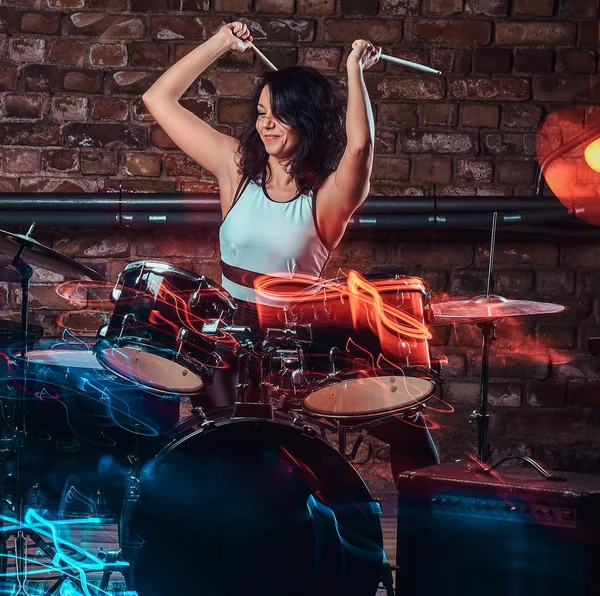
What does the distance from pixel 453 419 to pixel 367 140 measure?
2.21 meters

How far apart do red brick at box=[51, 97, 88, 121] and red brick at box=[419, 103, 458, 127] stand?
5.82 ft

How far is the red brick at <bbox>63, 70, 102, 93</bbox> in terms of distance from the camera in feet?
14.5

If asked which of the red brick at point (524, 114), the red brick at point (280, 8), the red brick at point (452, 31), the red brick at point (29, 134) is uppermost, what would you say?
the red brick at point (280, 8)

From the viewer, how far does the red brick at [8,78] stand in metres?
4.39

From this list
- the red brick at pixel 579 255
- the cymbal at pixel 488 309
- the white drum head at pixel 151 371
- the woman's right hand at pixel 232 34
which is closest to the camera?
the white drum head at pixel 151 371

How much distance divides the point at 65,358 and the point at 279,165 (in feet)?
3.38

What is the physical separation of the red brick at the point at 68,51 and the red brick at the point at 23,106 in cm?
23

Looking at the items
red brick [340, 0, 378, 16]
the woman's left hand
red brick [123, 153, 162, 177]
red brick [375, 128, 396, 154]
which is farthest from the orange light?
red brick [123, 153, 162, 177]

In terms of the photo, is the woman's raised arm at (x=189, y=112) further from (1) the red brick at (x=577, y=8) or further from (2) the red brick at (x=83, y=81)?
(1) the red brick at (x=577, y=8)

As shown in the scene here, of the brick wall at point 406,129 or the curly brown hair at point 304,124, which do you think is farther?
the brick wall at point 406,129

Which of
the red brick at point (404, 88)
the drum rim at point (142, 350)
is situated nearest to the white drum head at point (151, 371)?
the drum rim at point (142, 350)

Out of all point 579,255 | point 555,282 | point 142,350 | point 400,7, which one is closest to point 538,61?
point 400,7

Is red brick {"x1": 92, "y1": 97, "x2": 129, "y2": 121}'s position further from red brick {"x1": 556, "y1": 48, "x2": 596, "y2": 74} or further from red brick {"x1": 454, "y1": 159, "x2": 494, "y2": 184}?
red brick {"x1": 556, "y1": 48, "x2": 596, "y2": 74}

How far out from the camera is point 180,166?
4426 mm
